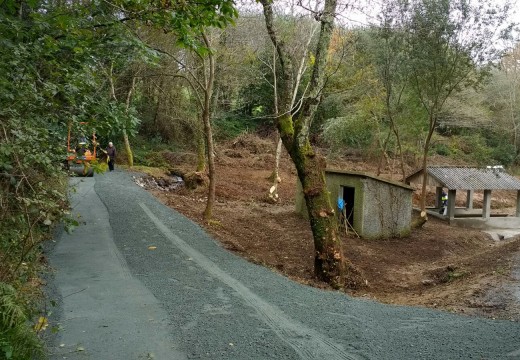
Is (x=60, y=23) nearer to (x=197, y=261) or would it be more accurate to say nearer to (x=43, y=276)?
(x=43, y=276)

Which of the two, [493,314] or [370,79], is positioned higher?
[370,79]

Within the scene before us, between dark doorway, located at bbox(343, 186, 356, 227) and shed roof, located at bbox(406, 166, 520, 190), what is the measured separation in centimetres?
481

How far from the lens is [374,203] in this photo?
52.5 feet

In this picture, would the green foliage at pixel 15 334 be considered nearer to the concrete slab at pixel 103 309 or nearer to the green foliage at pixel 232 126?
the concrete slab at pixel 103 309

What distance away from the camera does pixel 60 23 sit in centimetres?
605

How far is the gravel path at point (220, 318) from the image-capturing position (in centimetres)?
511

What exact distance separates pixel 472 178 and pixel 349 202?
674cm

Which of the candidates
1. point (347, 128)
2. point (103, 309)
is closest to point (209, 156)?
point (103, 309)

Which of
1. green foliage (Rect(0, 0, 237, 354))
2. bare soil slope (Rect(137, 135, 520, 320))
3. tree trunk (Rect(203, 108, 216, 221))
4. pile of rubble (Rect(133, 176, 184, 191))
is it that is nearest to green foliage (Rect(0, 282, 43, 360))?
green foliage (Rect(0, 0, 237, 354))

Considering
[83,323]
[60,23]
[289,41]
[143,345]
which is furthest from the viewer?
[289,41]

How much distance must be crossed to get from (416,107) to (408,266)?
1046 cm

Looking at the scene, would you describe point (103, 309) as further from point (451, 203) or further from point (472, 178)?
point (472, 178)

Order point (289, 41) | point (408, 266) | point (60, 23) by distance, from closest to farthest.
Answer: point (60, 23)
point (408, 266)
point (289, 41)

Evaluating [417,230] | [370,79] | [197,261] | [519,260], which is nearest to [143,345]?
[197,261]
